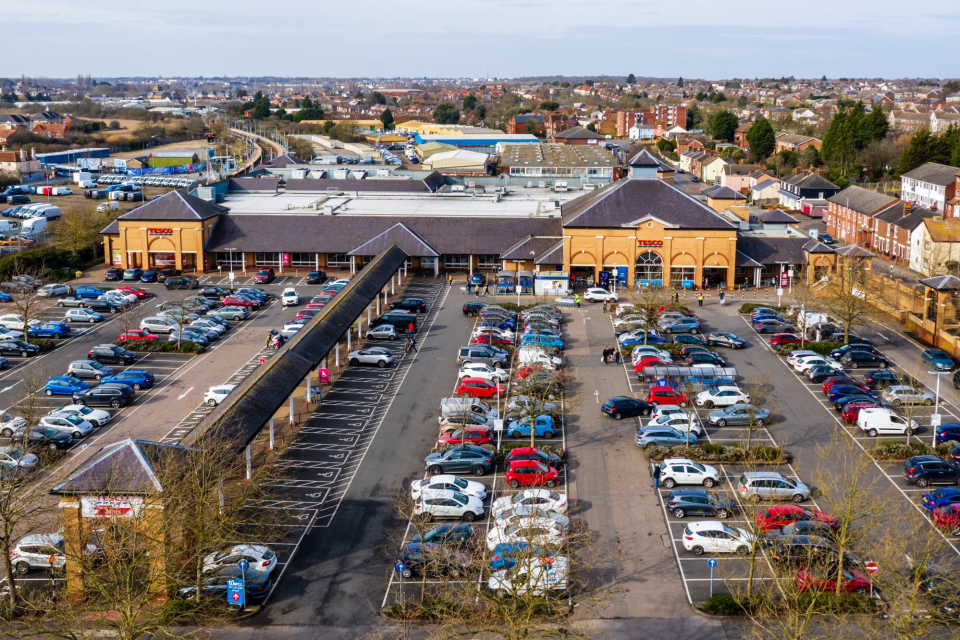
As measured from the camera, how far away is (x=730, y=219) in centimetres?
5528

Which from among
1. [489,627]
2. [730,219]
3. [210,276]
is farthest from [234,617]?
[730,219]

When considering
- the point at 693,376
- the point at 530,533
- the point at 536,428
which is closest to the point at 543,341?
the point at 693,376

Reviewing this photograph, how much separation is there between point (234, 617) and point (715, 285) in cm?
3782

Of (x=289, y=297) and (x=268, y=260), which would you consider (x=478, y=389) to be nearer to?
(x=289, y=297)

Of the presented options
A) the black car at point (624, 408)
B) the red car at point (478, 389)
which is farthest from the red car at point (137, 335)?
the black car at point (624, 408)

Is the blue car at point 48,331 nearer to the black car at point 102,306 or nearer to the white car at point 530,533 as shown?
the black car at point 102,306

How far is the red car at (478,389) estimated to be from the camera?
34.4m

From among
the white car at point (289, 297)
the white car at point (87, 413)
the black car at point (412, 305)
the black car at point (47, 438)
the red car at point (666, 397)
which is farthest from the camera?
the white car at point (289, 297)

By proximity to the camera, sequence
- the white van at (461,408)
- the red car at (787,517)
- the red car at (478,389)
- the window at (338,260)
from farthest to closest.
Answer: the window at (338,260), the red car at (478,389), the white van at (461,408), the red car at (787,517)

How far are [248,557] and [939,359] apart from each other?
28027 millimetres

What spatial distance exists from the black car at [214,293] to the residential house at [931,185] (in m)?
48.8

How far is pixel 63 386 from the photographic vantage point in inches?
1375

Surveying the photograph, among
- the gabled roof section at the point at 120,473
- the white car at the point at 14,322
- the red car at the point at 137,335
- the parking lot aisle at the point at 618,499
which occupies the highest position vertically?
the gabled roof section at the point at 120,473

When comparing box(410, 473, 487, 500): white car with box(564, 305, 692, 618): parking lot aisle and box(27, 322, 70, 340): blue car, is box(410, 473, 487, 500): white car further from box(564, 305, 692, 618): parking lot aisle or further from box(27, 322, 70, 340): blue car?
box(27, 322, 70, 340): blue car
